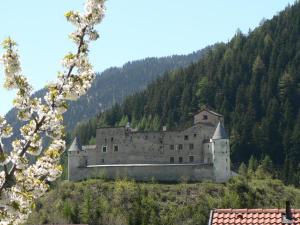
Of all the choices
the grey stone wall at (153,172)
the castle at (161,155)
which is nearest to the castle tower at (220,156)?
the castle at (161,155)

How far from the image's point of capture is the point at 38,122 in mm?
8766

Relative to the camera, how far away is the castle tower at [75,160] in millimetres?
93281

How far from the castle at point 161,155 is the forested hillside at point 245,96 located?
147 feet

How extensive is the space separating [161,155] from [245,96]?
74595mm

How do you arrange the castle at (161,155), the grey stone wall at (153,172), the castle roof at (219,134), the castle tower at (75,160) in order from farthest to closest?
1. the castle tower at (75,160)
2. the castle roof at (219,134)
3. the castle at (161,155)
4. the grey stone wall at (153,172)

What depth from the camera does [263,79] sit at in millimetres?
168250

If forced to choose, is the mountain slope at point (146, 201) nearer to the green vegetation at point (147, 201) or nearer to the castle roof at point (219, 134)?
the green vegetation at point (147, 201)

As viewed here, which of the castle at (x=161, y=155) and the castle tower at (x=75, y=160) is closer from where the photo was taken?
the castle at (x=161, y=155)

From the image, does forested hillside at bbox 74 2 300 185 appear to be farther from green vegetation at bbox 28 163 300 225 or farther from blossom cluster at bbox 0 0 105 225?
blossom cluster at bbox 0 0 105 225

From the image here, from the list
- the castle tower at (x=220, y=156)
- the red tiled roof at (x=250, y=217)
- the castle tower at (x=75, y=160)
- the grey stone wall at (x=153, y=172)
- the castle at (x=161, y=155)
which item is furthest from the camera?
the castle tower at (x=75, y=160)

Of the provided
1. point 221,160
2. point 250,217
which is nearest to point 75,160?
point 221,160

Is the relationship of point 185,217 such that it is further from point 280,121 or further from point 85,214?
point 280,121

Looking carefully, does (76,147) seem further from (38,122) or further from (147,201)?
(38,122)

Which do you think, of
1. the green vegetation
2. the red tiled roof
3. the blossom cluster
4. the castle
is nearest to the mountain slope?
the green vegetation
